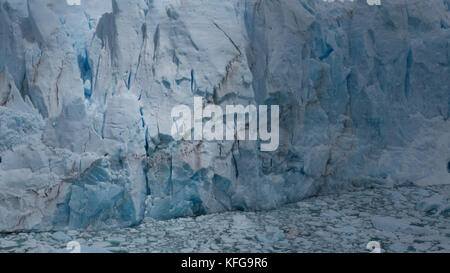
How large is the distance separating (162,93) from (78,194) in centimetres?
78

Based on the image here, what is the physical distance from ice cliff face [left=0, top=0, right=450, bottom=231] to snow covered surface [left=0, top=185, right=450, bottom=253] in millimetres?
112

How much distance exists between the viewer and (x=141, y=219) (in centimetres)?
251

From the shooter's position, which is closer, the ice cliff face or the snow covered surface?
the snow covered surface

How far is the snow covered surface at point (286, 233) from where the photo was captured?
2.21 meters

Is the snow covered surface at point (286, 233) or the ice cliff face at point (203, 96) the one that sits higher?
the ice cliff face at point (203, 96)

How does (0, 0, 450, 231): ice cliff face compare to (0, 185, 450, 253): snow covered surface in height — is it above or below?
above

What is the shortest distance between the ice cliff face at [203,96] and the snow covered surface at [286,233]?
4.4 inches

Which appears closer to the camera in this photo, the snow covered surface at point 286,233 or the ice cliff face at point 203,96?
the snow covered surface at point 286,233

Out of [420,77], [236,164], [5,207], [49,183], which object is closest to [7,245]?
[5,207]

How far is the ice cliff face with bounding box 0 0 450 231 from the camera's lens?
241 centimetres

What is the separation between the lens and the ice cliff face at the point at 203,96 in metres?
2.41

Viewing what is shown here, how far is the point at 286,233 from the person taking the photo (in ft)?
7.85

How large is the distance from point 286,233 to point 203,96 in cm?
97

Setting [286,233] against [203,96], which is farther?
[203,96]
